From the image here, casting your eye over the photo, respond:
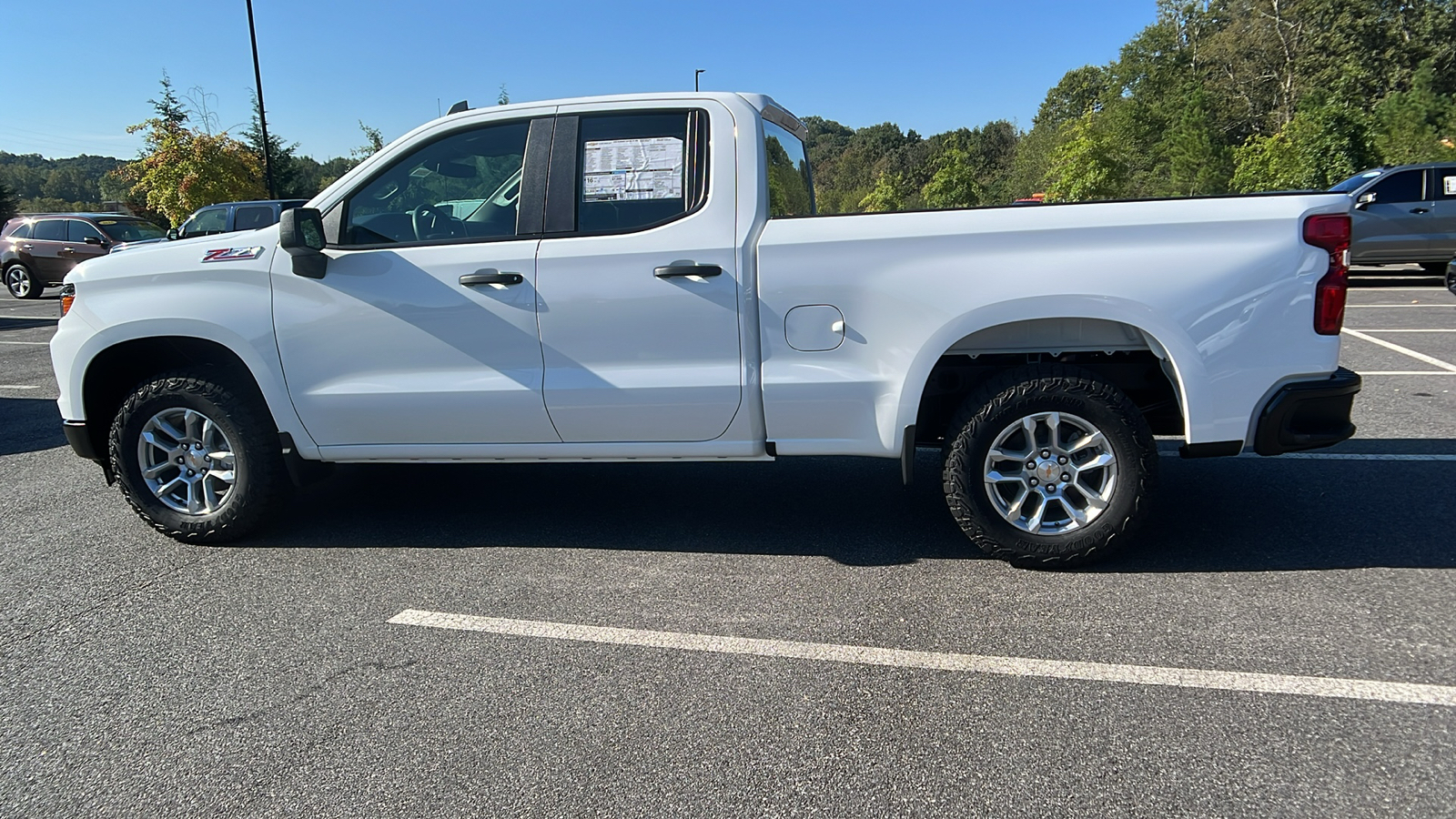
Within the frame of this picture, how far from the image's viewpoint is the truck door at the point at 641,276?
3.87m

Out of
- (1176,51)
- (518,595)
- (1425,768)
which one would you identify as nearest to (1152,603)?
(1425,768)

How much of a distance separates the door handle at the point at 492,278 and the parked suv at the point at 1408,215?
14.2 m

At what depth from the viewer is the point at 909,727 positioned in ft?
9.05

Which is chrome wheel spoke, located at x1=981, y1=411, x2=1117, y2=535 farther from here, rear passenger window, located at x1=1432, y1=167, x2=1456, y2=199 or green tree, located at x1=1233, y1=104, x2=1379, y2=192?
green tree, located at x1=1233, y1=104, x2=1379, y2=192

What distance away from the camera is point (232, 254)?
14.0 ft

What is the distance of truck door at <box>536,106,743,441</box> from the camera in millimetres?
3865

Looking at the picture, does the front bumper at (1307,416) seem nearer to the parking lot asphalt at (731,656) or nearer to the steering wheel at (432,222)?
the parking lot asphalt at (731,656)

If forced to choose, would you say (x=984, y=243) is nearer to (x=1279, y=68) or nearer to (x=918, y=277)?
(x=918, y=277)

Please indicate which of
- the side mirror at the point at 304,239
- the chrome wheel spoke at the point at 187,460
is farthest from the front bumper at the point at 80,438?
the side mirror at the point at 304,239

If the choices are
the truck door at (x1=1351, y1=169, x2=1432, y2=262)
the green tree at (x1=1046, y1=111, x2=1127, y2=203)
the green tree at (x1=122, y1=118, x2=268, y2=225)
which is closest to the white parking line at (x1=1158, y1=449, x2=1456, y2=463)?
the truck door at (x1=1351, y1=169, x2=1432, y2=262)

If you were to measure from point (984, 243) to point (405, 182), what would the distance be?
2568 millimetres

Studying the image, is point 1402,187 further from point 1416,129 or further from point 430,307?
point 430,307

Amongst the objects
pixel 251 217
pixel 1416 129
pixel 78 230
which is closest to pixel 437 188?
pixel 251 217

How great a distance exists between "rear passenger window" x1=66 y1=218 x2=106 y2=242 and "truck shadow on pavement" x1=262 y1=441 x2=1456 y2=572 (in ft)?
54.5
